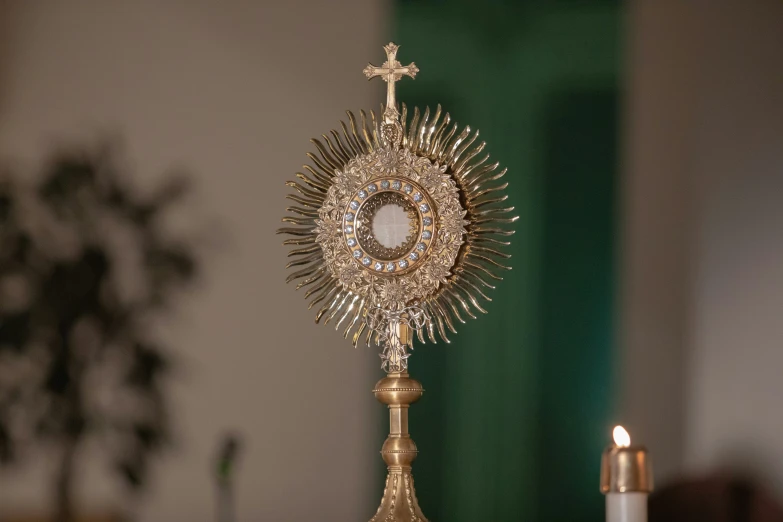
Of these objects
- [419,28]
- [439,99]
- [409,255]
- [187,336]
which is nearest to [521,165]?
[439,99]

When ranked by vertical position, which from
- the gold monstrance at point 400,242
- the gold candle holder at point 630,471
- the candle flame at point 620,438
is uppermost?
the gold monstrance at point 400,242

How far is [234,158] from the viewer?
2166 mm

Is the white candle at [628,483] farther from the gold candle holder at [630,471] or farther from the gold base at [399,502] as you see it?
the gold base at [399,502]

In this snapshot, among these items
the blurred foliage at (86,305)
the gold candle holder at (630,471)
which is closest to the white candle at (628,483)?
the gold candle holder at (630,471)

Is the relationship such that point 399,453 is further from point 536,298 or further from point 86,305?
point 86,305

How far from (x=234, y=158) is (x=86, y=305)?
45 cm

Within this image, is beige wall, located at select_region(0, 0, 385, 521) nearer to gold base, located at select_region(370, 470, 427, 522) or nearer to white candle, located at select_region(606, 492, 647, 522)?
gold base, located at select_region(370, 470, 427, 522)

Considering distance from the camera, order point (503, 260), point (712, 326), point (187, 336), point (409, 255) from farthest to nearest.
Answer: point (187, 336), point (503, 260), point (712, 326), point (409, 255)

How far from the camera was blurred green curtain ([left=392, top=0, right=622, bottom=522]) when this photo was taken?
194 cm

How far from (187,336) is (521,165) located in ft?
2.60

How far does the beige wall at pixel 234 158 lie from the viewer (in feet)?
6.78

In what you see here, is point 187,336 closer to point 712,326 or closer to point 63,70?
point 63,70

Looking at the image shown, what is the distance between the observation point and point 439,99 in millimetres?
2053

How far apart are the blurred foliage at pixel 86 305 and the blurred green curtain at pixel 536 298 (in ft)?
1.93
